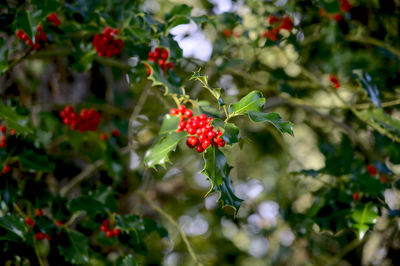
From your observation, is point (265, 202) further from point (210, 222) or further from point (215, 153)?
point (215, 153)

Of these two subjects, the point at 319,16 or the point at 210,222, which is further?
the point at 210,222

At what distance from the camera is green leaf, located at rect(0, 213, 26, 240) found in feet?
4.73

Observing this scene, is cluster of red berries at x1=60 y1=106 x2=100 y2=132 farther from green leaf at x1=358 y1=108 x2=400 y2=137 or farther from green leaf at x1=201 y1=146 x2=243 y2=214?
green leaf at x1=358 y1=108 x2=400 y2=137

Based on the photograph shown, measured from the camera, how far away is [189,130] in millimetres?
1166

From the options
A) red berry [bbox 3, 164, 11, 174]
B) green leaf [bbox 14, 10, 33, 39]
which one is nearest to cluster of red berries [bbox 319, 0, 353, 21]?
green leaf [bbox 14, 10, 33, 39]

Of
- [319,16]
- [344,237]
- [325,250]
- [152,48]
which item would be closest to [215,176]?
[152,48]

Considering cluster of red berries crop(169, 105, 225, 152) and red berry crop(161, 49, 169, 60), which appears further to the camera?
red berry crop(161, 49, 169, 60)

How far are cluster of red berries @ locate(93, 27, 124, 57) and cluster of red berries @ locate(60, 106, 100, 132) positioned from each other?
508 millimetres

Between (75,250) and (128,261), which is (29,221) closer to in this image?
(75,250)

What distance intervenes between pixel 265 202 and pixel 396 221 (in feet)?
4.49

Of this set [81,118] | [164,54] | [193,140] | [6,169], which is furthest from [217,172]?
[81,118]

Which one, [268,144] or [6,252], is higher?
[6,252]

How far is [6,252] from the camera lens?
4.82 ft

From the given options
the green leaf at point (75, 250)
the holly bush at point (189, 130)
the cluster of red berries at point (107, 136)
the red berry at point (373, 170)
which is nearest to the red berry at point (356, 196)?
the holly bush at point (189, 130)
